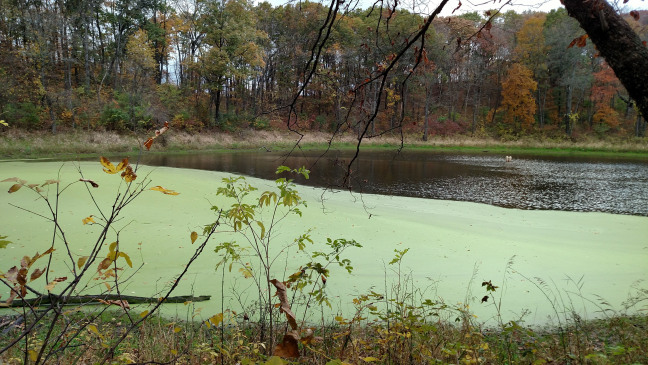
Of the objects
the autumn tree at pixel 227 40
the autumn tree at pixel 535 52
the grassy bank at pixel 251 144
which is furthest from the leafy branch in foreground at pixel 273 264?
the autumn tree at pixel 535 52

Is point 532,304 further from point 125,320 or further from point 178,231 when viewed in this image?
point 178,231

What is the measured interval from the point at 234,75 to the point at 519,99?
71.2 feet

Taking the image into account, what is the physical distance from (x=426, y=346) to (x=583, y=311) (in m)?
1.90

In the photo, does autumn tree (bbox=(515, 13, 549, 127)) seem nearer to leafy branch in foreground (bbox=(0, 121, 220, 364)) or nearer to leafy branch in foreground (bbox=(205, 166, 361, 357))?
leafy branch in foreground (bbox=(205, 166, 361, 357))

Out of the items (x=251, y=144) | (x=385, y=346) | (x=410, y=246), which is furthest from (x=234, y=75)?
(x=385, y=346)

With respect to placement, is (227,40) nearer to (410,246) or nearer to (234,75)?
(234,75)

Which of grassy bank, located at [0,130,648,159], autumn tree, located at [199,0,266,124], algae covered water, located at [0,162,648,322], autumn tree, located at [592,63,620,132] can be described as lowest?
algae covered water, located at [0,162,648,322]

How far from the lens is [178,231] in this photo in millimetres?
4617

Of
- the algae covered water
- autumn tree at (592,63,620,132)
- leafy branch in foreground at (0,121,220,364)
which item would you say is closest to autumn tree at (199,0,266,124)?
the algae covered water

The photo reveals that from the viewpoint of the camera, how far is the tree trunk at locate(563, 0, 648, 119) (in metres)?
1.45

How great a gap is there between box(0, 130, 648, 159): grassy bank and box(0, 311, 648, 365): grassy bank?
961cm

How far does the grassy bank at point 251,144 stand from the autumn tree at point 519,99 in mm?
3789

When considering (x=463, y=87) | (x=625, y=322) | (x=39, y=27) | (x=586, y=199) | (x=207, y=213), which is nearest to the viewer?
(x=625, y=322)

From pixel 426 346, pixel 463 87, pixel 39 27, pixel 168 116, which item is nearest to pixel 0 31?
pixel 39 27
